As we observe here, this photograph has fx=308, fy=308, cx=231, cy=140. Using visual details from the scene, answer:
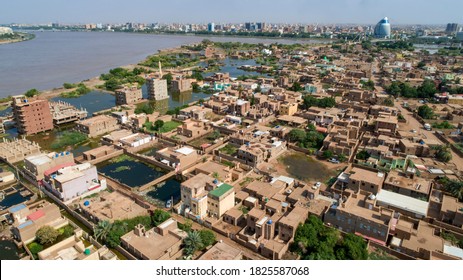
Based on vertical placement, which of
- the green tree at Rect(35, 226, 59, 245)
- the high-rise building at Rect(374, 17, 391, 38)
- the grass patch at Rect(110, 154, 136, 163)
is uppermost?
the high-rise building at Rect(374, 17, 391, 38)

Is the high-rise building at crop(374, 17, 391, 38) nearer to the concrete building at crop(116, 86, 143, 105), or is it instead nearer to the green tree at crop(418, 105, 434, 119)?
the green tree at crop(418, 105, 434, 119)

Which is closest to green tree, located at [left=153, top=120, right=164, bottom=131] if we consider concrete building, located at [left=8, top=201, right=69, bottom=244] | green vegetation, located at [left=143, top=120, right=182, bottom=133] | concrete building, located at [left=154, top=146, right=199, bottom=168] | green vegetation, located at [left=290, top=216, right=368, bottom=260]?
green vegetation, located at [left=143, top=120, right=182, bottom=133]

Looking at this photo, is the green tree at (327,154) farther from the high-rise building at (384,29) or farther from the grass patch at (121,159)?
the high-rise building at (384,29)

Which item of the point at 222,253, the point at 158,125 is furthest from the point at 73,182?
the point at 158,125

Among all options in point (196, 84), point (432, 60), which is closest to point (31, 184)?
point (196, 84)

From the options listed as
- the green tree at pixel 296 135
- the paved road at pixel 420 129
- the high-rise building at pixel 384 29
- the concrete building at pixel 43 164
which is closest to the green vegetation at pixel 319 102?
the paved road at pixel 420 129

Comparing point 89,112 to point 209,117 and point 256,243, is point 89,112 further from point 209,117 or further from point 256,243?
point 256,243
